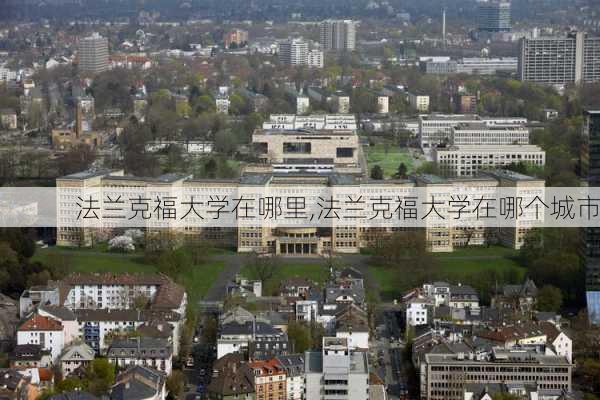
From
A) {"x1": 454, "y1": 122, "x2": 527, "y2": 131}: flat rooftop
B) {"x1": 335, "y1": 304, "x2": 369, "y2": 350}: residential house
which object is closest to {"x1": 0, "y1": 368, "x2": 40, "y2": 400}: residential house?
{"x1": 335, "y1": 304, "x2": 369, "y2": 350}: residential house

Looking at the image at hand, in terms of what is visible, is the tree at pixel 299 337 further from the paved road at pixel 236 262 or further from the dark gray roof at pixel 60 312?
the paved road at pixel 236 262

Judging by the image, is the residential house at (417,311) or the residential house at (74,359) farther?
the residential house at (417,311)

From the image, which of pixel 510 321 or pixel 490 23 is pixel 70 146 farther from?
pixel 490 23

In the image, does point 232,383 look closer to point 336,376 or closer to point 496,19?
point 336,376

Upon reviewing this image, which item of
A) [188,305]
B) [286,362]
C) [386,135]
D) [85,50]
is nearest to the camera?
[286,362]

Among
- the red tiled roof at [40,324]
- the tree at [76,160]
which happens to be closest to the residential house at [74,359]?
the red tiled roof at [40,324]

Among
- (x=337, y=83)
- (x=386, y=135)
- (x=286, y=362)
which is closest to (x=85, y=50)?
(x=337, y=83)
